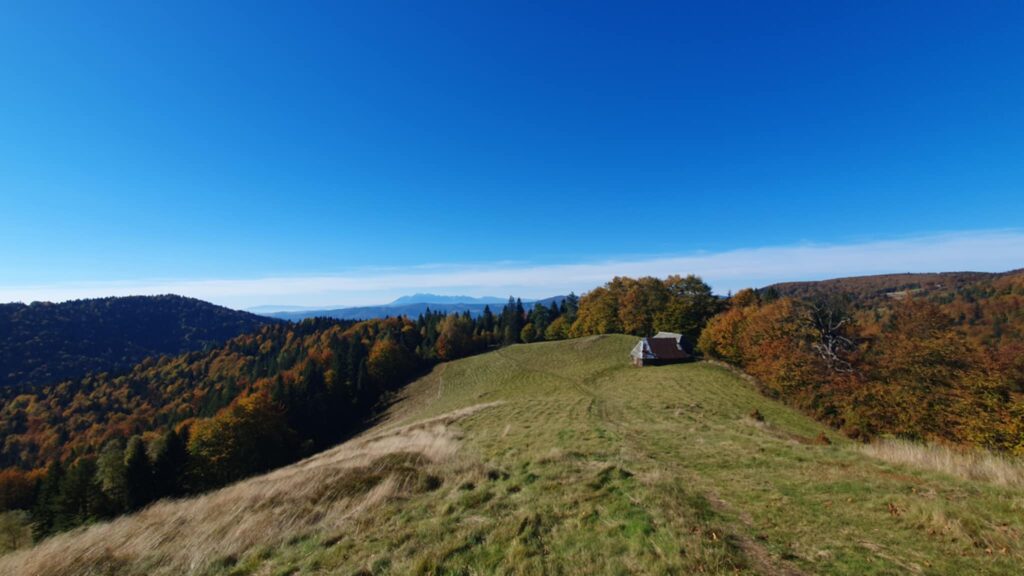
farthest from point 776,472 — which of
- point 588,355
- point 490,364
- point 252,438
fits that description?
point 252,438

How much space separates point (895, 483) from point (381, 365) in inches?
3502

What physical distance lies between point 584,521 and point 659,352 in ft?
178

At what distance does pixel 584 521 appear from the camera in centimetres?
856

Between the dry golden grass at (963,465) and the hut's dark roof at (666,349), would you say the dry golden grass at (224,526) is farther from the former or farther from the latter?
the hut's dark roof at (666,349)

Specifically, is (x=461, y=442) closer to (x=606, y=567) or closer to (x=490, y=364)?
(x=606, y=567)

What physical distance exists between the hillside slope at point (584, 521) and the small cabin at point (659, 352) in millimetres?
41270

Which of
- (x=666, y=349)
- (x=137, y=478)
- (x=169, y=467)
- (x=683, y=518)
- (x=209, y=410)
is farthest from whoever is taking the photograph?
(x=209, y=410)

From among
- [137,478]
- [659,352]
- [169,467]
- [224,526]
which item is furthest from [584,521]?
[169,467]

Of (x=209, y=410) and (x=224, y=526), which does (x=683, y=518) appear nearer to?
(x=224, y=526)

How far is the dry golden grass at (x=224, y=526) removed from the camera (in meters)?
8.23

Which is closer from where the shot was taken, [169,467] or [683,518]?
[683,518]

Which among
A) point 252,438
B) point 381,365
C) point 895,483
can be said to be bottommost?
point 252,438

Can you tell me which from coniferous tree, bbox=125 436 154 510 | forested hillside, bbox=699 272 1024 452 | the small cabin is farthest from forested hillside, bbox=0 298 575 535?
forested hillside, bbox=699 272 1024 452

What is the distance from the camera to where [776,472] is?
41.1ft
